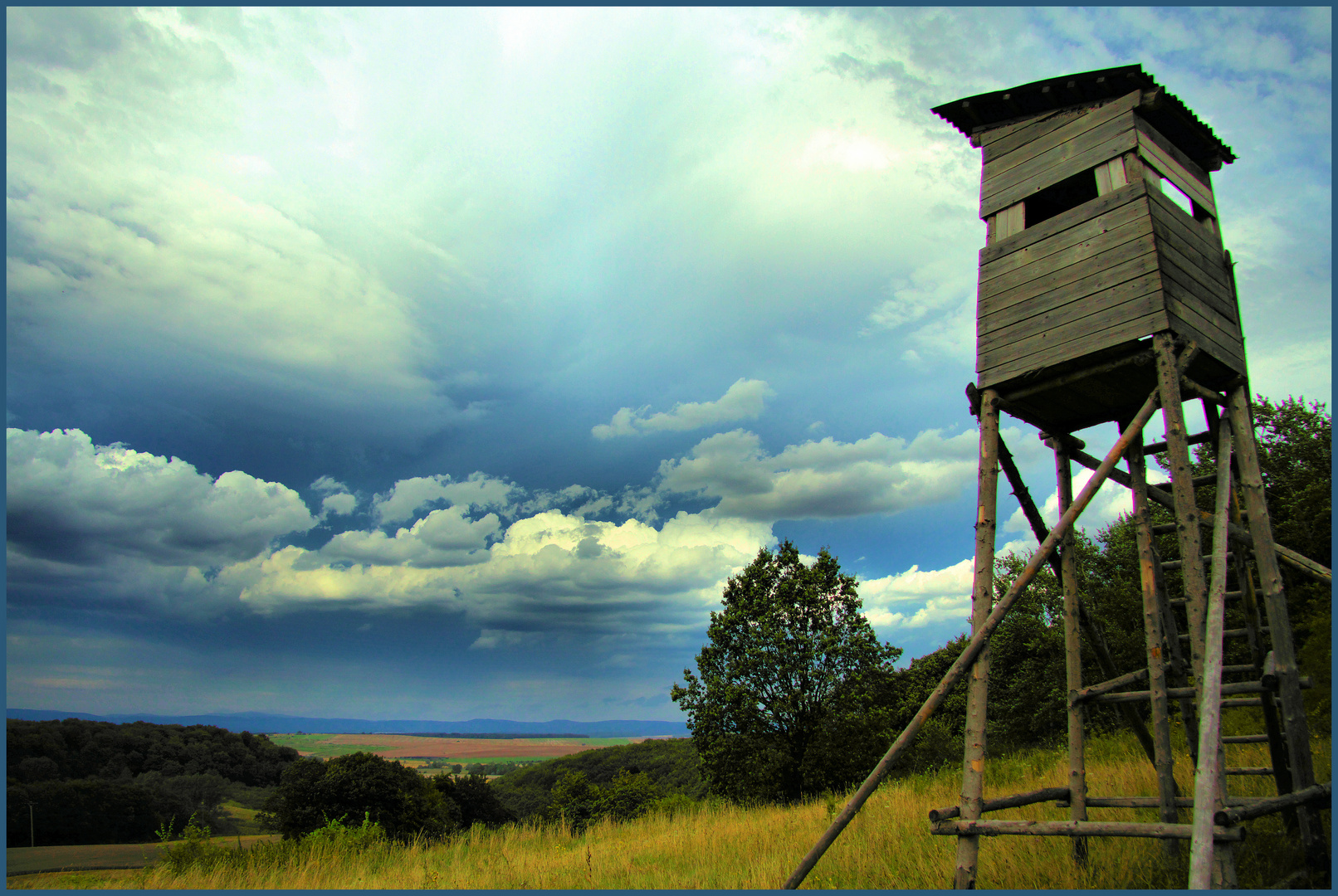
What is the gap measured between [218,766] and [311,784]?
1429 centimetres

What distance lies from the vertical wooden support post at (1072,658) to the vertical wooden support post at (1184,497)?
4.64 ft

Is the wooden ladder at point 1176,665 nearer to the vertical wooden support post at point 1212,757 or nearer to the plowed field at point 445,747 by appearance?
the vertical wooden support post at point 1212,757

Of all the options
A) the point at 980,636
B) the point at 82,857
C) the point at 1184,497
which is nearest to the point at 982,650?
the point at 980,636

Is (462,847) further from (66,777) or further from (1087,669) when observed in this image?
(66,777)

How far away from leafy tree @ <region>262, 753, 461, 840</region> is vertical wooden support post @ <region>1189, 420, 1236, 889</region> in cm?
2469

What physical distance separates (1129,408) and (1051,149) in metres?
3.64

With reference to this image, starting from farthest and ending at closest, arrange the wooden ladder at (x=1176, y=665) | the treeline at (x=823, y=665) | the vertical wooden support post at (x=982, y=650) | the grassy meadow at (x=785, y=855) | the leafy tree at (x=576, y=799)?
the leafy tree at (x=576, y=799)
the treeline at (x=823, y=665)
the grassy meadow at (x=785, y=855)
the vertical wooden support post at (x=982, y=650)
the wooden ladder at (x=1176, y=665)

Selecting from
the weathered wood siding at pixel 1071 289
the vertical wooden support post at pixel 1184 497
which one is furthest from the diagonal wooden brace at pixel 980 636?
the weathered wood siding at pixel 1071 289

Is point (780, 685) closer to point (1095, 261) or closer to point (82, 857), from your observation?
point (1095, 261)

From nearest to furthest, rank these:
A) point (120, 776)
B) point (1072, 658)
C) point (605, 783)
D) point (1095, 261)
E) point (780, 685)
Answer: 1. point (1095, 261)
2. point (1072, 658)
3. point (780, 685)
4. point (120, 776)
5. point (605, 783)

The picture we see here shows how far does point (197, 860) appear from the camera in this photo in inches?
467

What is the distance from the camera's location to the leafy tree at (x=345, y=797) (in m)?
23.8

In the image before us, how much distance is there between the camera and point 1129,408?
334 inches

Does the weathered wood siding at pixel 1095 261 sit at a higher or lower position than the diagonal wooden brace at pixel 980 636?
higher
